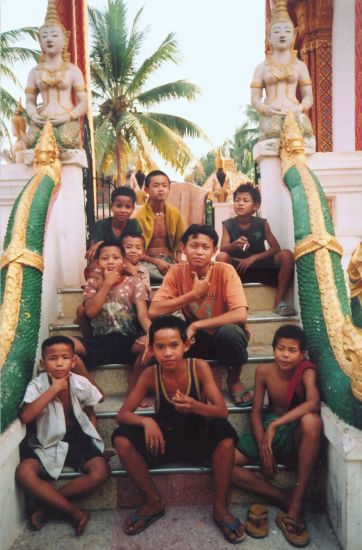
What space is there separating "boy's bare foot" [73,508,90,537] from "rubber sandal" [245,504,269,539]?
32.2 inches

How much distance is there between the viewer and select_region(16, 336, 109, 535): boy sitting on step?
2547 mm

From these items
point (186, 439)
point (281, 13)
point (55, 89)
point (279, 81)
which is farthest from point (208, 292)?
A: point (281, 13)

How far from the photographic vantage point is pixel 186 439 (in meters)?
2.68

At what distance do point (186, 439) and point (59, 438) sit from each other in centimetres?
68

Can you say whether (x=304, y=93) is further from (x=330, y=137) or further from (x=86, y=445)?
(x=330, y=137)

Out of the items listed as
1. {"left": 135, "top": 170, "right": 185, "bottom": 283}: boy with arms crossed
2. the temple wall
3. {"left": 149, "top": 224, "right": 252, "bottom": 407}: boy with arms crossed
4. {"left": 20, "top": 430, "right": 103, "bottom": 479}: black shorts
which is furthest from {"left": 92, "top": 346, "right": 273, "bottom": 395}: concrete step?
the temple wall

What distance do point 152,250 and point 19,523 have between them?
278 cm

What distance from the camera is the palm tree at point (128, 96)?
1708cm

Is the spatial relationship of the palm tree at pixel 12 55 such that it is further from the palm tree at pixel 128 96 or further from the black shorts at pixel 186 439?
the black shorts at pixel 186 439

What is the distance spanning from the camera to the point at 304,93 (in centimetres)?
459

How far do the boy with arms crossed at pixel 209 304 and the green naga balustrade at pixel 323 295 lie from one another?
44 centimetres

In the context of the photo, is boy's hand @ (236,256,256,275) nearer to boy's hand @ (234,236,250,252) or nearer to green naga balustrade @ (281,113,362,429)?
boy's hand @ (234,236,250,252)

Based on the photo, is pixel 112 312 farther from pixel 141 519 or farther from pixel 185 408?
pixel 141 519

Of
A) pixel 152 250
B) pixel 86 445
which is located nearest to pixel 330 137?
pixel 152 250
